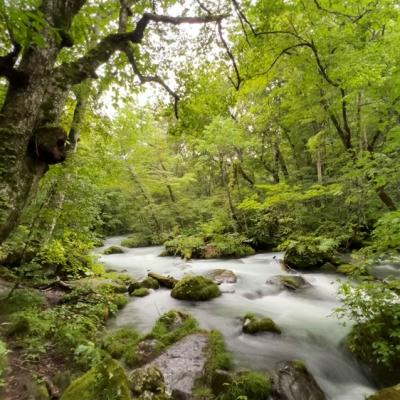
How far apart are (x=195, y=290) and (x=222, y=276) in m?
2.14

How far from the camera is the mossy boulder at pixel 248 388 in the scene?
3737 millimetres

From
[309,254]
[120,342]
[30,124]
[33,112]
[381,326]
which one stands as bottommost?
[120,342]

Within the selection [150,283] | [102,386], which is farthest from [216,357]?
[150,283]

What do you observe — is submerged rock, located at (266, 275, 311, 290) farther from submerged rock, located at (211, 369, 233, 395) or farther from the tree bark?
the tree bark

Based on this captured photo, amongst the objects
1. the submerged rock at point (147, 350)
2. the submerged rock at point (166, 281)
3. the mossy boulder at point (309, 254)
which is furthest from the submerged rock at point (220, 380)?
the mossy boulder at point (309, 254)

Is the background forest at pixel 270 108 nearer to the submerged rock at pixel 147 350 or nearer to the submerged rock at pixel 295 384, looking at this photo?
the submerged rock at pixel 295 384

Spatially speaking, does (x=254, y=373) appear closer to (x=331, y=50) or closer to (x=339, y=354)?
(x=339, y=354)

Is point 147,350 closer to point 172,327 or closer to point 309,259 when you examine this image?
point 172,327

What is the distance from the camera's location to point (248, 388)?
3.83 metres

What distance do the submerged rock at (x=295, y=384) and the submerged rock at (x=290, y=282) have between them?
13.9 ft

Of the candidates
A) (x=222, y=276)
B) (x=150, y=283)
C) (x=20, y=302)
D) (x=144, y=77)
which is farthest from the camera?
(x=222, y=276)

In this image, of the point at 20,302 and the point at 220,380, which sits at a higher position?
the point at 20,302

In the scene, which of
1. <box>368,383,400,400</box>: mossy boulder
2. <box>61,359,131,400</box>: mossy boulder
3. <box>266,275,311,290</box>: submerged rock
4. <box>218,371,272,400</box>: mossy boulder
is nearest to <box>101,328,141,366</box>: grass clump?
<box>61,359,131,400</box>: mossy boulder

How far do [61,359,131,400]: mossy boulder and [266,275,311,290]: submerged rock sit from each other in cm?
646
